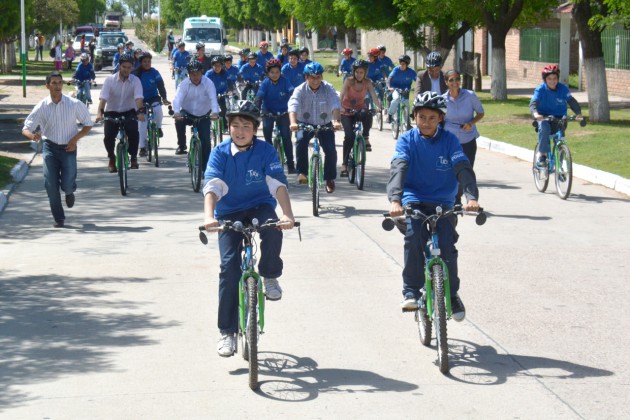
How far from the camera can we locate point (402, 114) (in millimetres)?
25141

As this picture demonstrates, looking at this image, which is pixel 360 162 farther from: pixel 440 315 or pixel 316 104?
pixel 440 315

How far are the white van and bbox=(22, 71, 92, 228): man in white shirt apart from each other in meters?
44.0

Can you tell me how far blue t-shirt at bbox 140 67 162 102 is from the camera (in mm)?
20516

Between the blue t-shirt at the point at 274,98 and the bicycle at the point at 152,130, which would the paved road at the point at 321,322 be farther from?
the bicycle at the point at 152,130

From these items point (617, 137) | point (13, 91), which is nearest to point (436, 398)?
point (617, 137)

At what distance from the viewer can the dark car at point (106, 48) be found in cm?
6575

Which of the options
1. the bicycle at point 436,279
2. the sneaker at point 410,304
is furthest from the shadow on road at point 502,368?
the sneaker at point 410,304

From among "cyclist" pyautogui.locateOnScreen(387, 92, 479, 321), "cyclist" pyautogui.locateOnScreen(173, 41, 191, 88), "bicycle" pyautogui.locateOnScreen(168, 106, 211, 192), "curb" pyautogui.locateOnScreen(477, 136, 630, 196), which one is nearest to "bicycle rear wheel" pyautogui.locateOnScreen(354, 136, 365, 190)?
"bicycle" pyautogui.locateOnScreen(168, 106, 211, 192)

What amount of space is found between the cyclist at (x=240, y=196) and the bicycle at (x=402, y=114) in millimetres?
16983

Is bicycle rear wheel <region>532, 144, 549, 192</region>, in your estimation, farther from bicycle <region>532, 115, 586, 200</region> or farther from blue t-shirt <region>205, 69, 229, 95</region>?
blue t-shirt <region>205, 69, 229, 95</region>

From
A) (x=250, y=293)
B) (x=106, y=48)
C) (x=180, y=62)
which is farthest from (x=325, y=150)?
(x=106, y=48)

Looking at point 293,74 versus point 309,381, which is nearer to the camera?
point 309,381

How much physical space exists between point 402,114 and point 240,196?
17585mm

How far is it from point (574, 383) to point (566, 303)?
2473 millimetres
